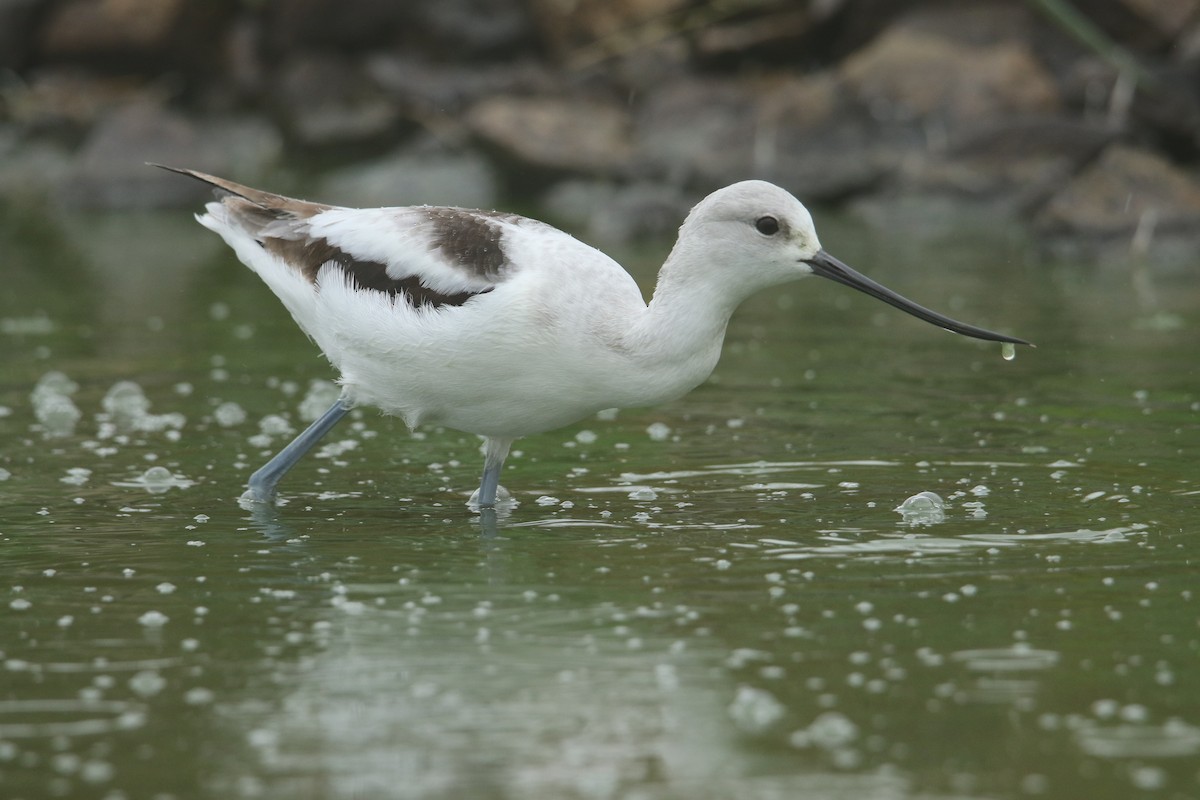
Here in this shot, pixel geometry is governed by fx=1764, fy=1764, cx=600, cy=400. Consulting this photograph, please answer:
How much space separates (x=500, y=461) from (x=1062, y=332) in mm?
5530

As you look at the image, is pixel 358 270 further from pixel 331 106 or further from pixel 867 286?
pixel 331 106

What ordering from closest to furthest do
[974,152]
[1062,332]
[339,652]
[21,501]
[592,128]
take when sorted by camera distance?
[339,652]
[21,501]
[1062,332]
[974,152]
[592,128]

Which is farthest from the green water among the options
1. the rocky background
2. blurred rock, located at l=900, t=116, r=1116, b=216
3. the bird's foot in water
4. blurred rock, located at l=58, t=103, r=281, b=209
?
blurred rock, located at l=58, t=103, r=281, b=209

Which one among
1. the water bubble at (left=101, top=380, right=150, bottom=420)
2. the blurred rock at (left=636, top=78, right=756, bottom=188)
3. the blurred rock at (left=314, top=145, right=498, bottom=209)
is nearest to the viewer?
the water bubble at (left=101, top=380, right=150, bottom=420)

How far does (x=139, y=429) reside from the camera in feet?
31.6

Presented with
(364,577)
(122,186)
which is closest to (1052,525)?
(364,577)

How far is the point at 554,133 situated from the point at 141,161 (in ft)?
17.4

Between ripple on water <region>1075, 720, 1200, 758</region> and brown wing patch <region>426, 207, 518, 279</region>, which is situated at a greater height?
brown wing patch <region>426, 207, 518, 279</region>

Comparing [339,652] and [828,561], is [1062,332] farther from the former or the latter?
[339,652]

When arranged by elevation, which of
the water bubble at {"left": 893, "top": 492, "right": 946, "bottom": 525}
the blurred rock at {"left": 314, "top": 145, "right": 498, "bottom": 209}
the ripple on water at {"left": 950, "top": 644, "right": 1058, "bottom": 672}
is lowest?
the ripple on water at {"left": 950, "top": 644, "right": 1058, "bottom": 672}

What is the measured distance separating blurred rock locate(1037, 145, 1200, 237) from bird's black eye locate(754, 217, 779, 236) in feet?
32.6

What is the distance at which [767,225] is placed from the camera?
7109 millimetres

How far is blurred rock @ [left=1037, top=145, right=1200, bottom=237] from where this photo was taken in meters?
16.2

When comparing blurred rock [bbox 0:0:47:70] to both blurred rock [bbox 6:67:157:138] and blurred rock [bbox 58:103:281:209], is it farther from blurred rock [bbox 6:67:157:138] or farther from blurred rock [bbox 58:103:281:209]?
blurred rock [bbox 58:103:281:209]
